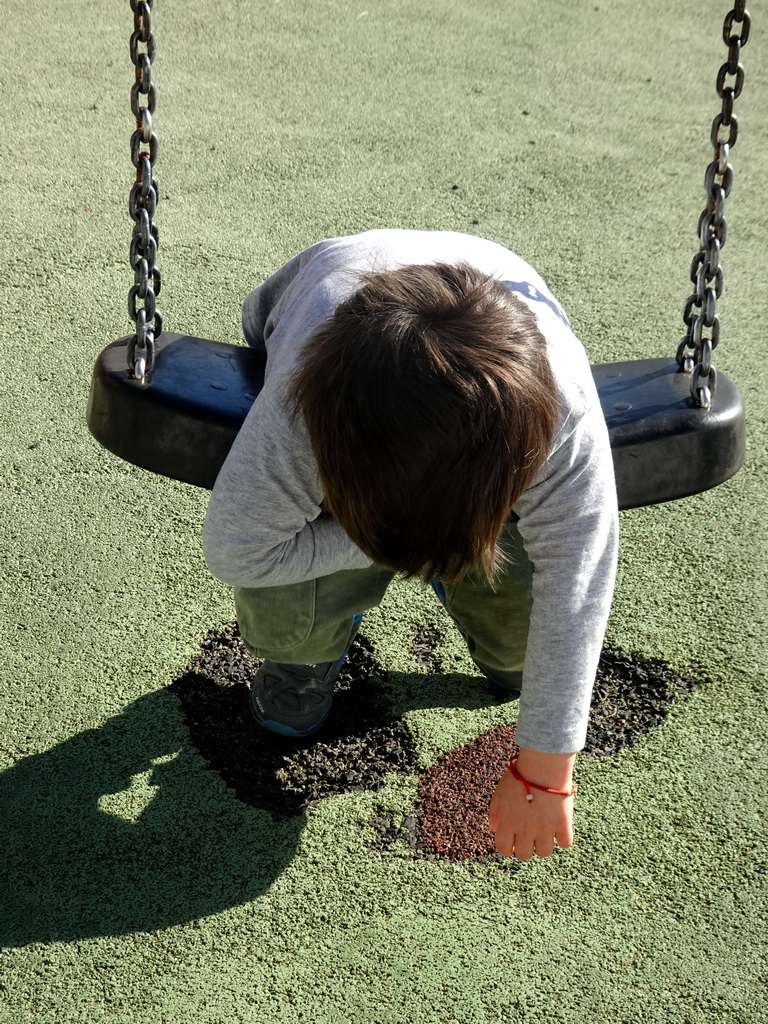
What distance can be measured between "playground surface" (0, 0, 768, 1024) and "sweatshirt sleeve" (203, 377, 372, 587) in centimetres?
47

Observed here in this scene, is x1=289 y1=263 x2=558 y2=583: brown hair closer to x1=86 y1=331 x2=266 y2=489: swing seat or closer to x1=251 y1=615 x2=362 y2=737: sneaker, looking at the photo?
x1=86 y1=331 x2=266 y2=489: swing seat

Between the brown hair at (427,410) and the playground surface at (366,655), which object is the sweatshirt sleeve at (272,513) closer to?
the brown hair at (427,410)

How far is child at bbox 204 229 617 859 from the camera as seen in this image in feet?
3.83

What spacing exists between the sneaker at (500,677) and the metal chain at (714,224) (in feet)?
1.87

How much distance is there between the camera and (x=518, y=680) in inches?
74.4

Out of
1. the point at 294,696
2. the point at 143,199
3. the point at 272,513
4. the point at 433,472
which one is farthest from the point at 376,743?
the point at 143,199

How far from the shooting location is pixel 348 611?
1.73 metres

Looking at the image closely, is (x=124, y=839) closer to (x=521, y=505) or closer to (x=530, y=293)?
(x=521, y=505)

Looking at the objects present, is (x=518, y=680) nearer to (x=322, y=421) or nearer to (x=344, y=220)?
(x=322, y=421)

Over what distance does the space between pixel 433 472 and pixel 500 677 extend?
32.5 inches

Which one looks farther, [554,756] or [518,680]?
[518,680]

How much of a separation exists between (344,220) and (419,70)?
4.06ft

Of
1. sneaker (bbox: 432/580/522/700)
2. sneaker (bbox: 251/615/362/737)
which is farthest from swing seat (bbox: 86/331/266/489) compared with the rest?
sneaker (bbox: 432/580/522/700)

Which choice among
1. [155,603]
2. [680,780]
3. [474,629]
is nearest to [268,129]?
[155,603]
